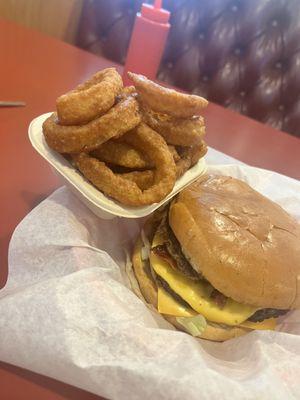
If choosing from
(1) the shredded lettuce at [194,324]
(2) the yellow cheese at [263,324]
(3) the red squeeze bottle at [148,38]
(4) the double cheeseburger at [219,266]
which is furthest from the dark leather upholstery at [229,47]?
(1) the shredded lettuce at [194,324]

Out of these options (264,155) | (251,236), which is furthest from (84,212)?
(264,155)

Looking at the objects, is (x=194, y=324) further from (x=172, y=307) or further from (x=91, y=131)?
(x=91, y=131)

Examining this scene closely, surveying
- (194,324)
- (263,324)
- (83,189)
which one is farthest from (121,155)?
(263,324)

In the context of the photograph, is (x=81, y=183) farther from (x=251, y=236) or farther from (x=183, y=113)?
(x=251, y=236)

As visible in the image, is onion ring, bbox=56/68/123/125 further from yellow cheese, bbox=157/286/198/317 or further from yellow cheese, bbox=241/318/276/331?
yellow cheese, bbox=241/318/276/331

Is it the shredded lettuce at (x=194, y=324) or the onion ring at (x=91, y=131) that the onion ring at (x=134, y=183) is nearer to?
the onion ring at (x=91, y=131)

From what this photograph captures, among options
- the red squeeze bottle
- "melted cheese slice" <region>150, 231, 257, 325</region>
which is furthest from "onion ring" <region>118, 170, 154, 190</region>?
the red squeeze bottle
